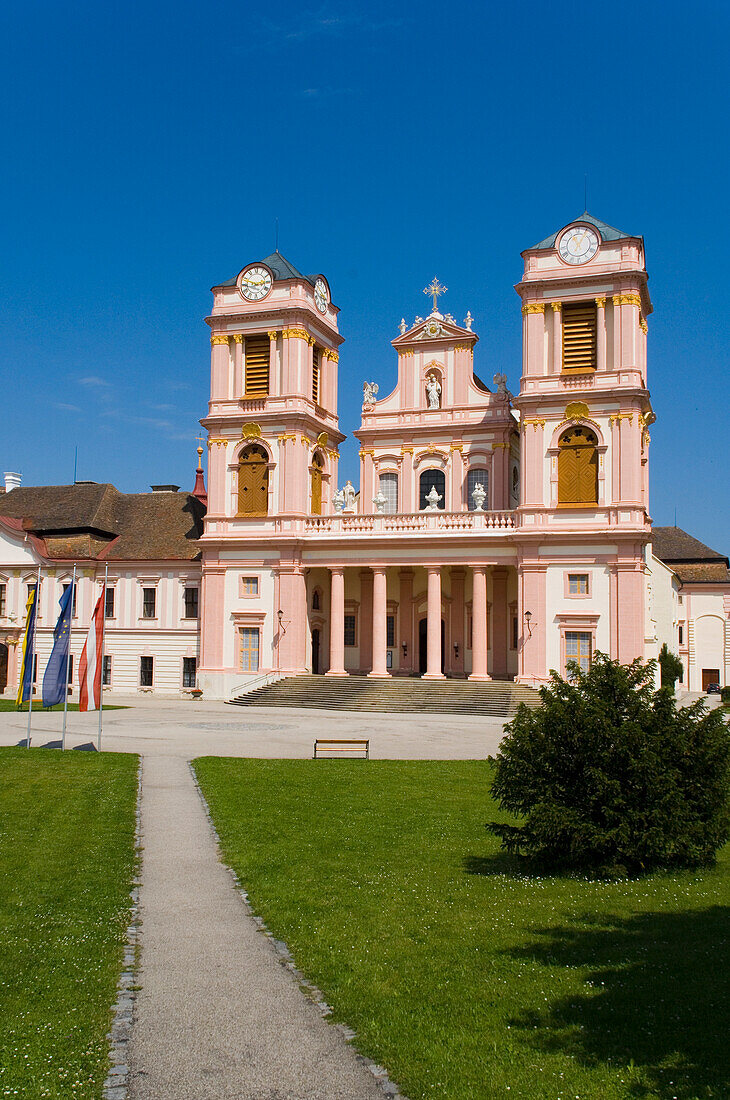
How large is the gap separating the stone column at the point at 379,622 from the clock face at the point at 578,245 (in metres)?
17.1

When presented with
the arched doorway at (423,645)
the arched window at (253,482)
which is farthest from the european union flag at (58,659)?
the arched doorway at (423,645)

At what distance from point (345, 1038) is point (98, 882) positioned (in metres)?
5.89

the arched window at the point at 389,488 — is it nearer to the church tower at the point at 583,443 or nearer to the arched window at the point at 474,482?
the arched window at the point at 474,482

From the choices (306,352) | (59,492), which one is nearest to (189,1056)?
(306,352)

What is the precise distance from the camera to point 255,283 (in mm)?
50125

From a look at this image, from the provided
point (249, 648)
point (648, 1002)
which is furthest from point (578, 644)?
point (648, 1002)

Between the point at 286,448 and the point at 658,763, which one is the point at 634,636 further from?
the point at 658,763

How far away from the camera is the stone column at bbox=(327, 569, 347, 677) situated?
4753 cm

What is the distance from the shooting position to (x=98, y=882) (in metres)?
12.6

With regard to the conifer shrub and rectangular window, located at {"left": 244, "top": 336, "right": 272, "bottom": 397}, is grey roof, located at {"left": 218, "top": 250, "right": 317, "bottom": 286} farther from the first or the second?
the conifer shrub

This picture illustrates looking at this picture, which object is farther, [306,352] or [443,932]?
[306,352]

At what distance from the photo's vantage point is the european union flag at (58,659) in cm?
2655

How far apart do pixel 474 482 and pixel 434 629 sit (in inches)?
336

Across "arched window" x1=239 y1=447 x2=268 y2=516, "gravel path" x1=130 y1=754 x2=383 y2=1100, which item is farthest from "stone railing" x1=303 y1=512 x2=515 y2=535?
"gravel path" x1=130 y1=754 x2=383 y2=1100
